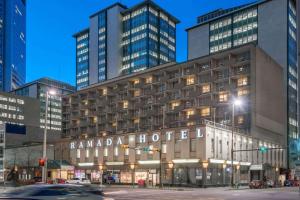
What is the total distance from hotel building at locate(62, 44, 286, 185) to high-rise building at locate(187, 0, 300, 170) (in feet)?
38.2

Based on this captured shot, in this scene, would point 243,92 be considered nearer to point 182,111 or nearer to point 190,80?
point 190,80

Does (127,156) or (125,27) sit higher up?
(125,27)

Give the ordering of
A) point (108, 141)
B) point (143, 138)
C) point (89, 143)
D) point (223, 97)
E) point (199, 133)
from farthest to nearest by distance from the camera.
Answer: point (223, 97), point (89, 143), point (108, 141), point (143, 138), point (199, 133)

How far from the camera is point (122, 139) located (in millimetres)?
87500

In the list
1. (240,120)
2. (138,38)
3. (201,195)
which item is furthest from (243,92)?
(138,38)

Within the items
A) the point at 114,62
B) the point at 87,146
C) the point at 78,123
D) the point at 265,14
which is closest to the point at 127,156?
the point at 87,146

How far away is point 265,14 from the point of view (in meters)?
138

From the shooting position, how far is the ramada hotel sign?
2970 inches

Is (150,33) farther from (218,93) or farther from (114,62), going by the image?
(218,93)

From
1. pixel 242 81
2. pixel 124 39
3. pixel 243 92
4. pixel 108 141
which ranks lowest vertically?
pixel 108 141

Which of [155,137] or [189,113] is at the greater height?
[189,113]

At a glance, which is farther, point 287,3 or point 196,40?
point 196,40

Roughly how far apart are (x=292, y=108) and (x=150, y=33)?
3366 inches

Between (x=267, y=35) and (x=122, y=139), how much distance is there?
2714 inches
